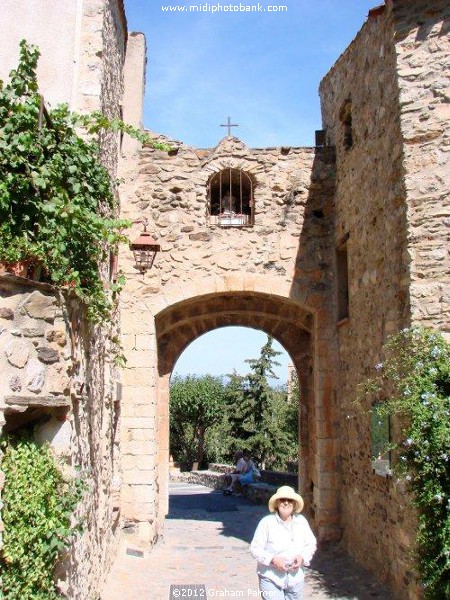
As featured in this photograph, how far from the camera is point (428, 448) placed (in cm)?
479

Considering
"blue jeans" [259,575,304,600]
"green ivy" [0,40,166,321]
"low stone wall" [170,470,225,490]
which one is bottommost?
"low stone wall" [170,470,225,490]

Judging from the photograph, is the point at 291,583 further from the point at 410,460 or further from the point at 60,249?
the point at 60,249

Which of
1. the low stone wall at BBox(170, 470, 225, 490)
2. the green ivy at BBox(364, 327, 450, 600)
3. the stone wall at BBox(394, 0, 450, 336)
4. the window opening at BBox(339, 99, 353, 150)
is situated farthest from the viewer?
the low stone wall at BBox(170, 470, 225, 490)

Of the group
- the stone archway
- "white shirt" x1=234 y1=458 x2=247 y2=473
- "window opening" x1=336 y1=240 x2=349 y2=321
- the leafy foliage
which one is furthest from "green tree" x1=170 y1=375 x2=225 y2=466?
"window opening" x1=336 y1=240 x2=349 y2=321

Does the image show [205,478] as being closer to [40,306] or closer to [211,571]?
[211,571]

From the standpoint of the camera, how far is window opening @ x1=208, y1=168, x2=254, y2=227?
8688mm

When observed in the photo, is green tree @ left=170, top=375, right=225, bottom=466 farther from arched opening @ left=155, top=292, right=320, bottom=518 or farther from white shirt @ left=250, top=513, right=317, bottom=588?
white shirt @ left=250, top=513, right=317, bottom=588

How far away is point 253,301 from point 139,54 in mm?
4117

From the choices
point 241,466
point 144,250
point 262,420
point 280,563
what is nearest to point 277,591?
point 280,563

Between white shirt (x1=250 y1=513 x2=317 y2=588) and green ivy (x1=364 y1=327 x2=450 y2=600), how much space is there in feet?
3.90

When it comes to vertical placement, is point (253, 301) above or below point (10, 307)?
above

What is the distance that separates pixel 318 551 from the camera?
7.86 m

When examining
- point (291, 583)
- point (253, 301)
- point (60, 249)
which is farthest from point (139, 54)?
point (291, 583)

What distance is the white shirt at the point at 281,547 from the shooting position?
401 centimetres
